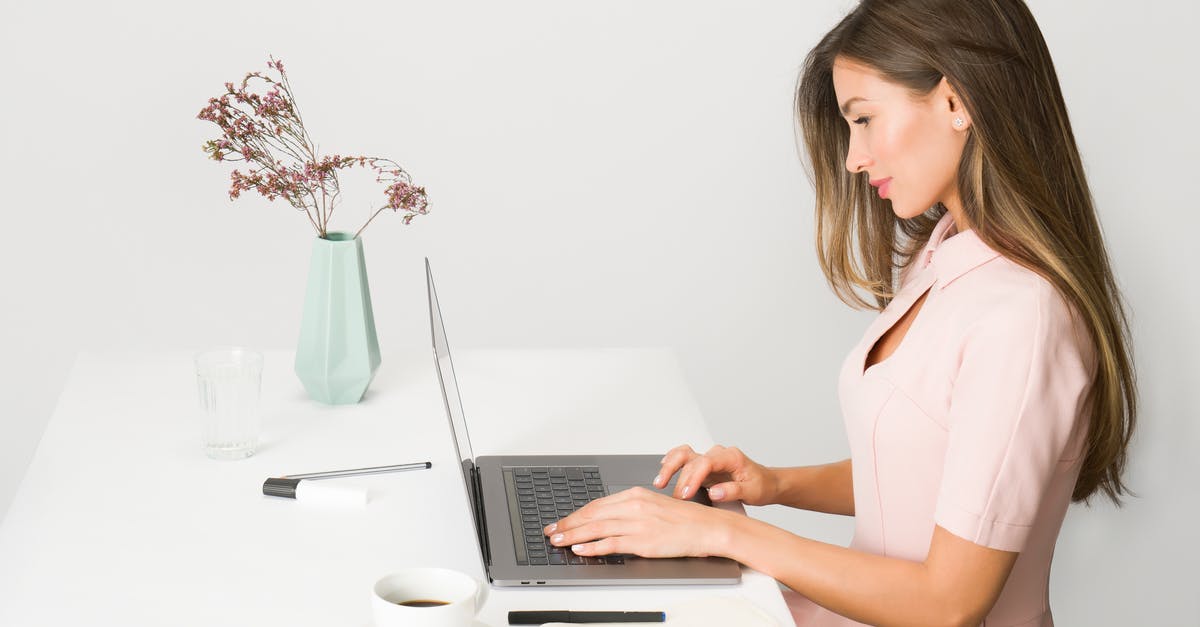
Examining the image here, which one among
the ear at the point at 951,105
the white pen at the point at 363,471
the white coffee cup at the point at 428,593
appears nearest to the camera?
the white coffee cup at the point at 428,593

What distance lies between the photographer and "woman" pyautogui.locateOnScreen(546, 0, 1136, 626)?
1.19m

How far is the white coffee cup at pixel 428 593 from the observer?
36.8 inches

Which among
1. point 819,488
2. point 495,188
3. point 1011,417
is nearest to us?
point 1011,417

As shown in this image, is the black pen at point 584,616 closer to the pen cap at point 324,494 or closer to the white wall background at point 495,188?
the pen cap at point 324,494

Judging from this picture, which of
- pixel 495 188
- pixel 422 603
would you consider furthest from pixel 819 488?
pixel 495 188

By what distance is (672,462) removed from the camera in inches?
55.4

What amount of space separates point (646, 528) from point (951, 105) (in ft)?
1.85

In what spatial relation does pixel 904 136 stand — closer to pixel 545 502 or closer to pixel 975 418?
pixel 975 418

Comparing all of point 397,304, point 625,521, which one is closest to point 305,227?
point 397,304

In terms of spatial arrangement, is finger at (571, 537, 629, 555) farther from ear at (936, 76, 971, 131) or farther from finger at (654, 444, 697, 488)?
ear at (936, 76, 971, 131)

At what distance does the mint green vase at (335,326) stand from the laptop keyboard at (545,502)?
1.04ft

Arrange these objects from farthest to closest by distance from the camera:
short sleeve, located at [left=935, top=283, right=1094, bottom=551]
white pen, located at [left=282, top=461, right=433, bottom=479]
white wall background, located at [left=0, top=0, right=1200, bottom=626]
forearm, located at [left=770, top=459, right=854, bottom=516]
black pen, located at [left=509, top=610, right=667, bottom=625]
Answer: white wall background, located at [left=0, top=0, right=1200, bottom=626]
forearm, located at [left=770, top=459, right=854, bottom=516]
white pen, located at [left=282, top=461, right=433, bottom=479]
short sleeve, located at [left=935, top=283, right=1094, bottom=551]
black pen, located at [left=509, top=610, right=667, bottom=625]

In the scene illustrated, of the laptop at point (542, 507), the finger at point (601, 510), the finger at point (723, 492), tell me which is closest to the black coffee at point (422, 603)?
the laptop at point (542, 507)

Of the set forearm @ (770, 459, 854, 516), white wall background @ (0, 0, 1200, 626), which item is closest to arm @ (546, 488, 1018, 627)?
forearm @ (770, 459, 854, 516)
